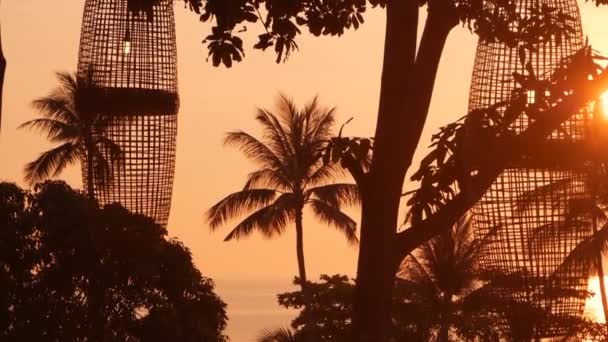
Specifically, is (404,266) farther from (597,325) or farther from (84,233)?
(84,233)

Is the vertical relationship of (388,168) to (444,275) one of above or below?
below

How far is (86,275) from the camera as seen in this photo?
28812 millimetres

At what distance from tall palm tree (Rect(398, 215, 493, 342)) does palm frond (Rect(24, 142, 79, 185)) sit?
12.3m

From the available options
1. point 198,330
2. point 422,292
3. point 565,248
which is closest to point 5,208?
point 198,330

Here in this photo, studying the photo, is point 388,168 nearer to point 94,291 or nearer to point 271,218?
point 94,291

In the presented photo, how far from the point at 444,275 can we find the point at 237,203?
25.6ft

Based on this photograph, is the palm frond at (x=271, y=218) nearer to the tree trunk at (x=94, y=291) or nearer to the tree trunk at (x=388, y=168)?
the tree trunk at (x=94, y=291)

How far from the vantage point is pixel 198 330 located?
97.6ft

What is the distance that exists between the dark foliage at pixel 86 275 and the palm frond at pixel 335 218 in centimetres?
2143

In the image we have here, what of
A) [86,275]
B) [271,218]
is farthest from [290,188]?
[86,275]

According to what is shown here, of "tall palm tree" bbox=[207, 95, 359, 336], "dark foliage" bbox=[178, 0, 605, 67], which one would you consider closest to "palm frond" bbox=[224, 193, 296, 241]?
"tall palm tree" bbox=[207, 95, 359, 336]

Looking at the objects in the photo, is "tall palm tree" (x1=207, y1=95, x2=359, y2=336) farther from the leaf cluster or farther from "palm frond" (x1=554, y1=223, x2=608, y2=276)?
the leaf cluster

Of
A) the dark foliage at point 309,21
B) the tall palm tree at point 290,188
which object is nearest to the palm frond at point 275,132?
the tall palm tree at point 290,188

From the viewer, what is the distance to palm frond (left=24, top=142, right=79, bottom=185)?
5050 centimetres
